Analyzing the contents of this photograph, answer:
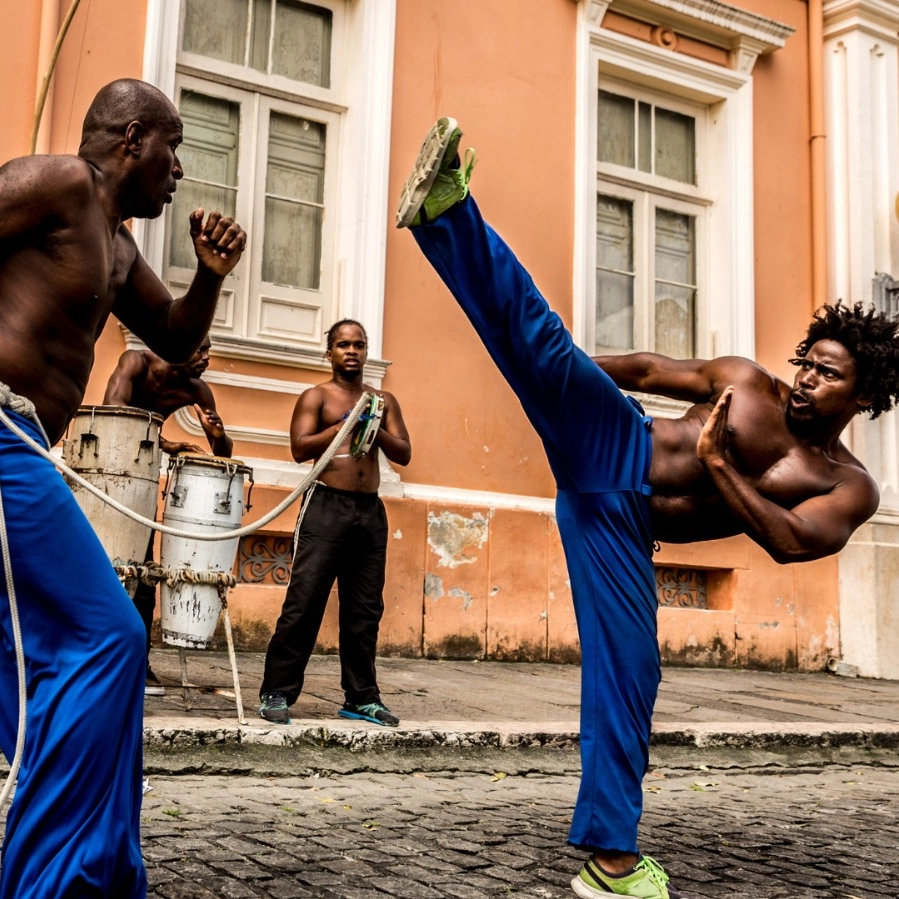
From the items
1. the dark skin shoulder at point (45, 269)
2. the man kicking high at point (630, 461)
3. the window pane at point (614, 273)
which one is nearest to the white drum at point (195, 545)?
the man kicking high at point (630, 461)

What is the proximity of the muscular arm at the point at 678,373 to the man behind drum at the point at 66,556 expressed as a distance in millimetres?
1667

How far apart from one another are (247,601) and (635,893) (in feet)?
16.1

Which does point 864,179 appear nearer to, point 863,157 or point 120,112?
point 863,157

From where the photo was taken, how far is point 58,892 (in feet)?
7.49

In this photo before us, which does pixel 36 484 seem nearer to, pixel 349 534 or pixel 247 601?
pixel 349 534

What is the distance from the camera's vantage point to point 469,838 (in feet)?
13.1

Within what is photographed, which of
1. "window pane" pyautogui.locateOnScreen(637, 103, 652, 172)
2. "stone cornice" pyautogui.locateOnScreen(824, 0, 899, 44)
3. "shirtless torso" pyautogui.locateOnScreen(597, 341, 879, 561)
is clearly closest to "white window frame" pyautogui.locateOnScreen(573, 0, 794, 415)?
"window pane" pyautogui.locateOnScreen(637, 103, 652, 172)

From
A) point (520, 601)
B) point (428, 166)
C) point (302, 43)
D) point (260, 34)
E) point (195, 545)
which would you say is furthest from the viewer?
point (302, 43)

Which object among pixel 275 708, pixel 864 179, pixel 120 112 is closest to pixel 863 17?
pixel 864 179

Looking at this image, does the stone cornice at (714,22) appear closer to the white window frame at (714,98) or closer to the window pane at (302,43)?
the white window frame at (714,98)

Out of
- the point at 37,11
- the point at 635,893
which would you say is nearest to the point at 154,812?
the point at 635,893

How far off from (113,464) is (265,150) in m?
4.35

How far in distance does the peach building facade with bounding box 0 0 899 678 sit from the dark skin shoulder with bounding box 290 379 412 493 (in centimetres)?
181

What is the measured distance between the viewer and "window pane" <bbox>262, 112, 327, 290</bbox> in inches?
351
